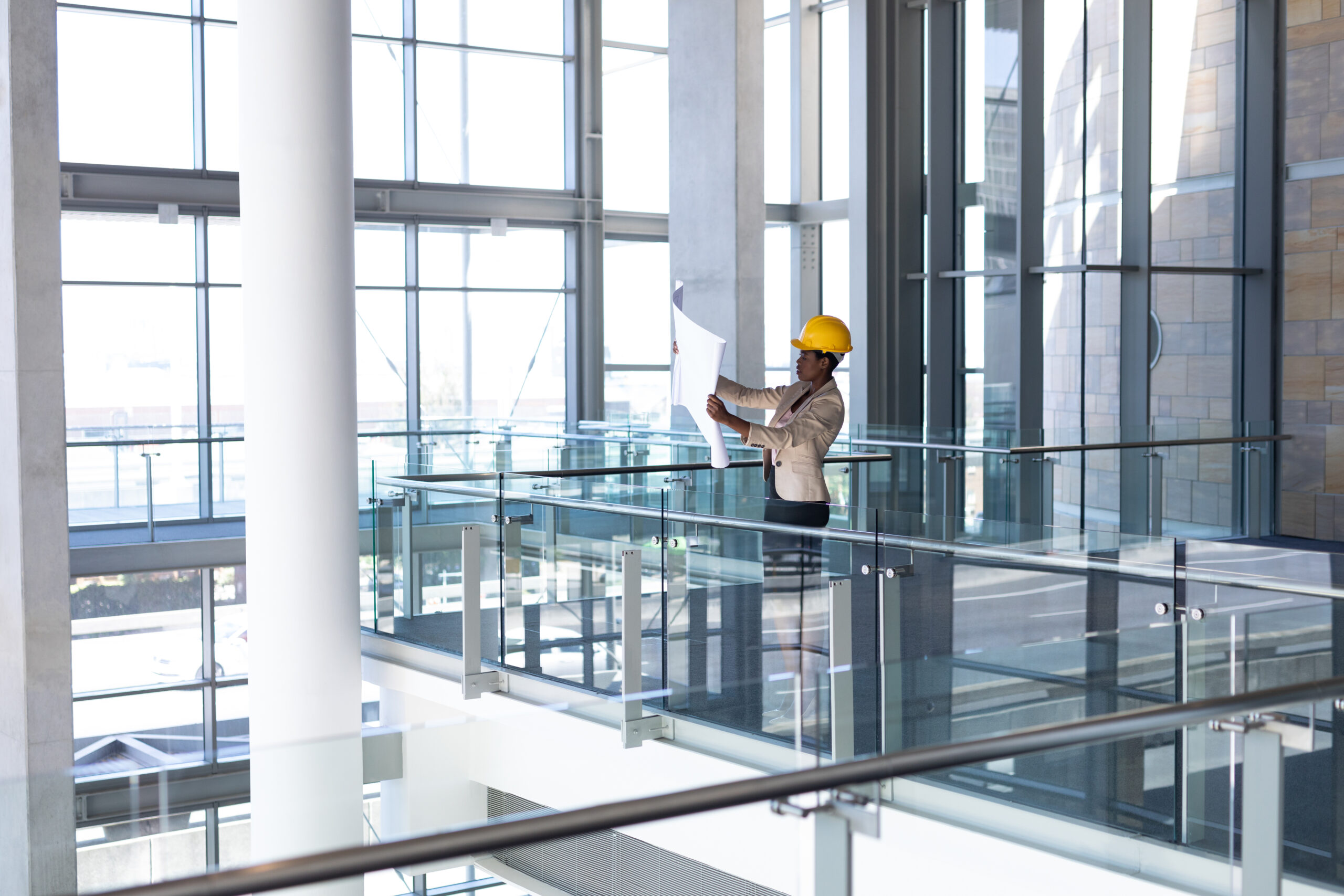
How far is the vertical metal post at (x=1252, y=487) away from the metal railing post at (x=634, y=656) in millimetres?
6543

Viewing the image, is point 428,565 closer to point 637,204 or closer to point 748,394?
point 748,394

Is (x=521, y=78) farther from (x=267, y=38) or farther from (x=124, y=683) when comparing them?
(x=267, y=38)

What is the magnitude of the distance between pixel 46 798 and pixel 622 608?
11.6 feet

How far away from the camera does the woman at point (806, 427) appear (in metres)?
5.43

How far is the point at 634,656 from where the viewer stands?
568 centimetres

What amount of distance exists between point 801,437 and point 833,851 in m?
3.71

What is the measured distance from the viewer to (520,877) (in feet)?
7.79

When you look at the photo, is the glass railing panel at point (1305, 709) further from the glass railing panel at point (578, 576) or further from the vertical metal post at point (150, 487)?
the vertical metal post at point (150, 487)

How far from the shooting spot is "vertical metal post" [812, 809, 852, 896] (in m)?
1.80

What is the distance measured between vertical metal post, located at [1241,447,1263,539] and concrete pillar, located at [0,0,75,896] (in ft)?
28.8

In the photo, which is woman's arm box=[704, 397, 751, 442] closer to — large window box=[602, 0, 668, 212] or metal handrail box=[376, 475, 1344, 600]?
metal handrail box=[376, 475, 1344, 600]

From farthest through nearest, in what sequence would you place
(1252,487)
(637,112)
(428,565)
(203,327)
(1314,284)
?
(637,112) < (203,327) < (1314,284) < (1252,487) < (428,565)

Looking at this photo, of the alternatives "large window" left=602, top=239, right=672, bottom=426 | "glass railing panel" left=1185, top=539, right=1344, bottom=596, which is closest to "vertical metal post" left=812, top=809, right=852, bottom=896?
"glass railing panel" left=1185, top=539, right=1344, bottom=596

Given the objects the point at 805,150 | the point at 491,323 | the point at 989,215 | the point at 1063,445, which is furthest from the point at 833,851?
the point at 805,150
